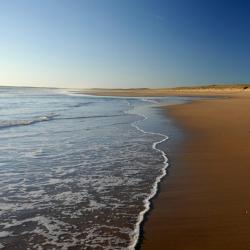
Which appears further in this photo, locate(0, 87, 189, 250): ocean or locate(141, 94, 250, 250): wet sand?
locate(0, 87, 189, 250): ocean

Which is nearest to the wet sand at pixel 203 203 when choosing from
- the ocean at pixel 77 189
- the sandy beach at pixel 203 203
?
the sandy beach at pixel 203 203

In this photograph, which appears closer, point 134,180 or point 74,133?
point 134,180

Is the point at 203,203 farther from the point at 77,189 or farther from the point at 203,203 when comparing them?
the point at 77,189

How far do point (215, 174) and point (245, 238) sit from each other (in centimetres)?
335

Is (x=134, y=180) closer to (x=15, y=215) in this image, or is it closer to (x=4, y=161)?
(x=15, y=215)

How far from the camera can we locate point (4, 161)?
9.41 metres

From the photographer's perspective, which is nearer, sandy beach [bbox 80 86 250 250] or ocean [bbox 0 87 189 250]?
sandy beach [bbox 80 86 250 250]

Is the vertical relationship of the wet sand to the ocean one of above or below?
above

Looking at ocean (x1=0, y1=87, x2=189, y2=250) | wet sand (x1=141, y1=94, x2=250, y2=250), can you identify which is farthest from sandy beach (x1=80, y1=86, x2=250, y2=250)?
ocean (x1=0, y1=87, x2=189, y2=250)

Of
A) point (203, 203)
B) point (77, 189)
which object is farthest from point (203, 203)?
point (77, 189)

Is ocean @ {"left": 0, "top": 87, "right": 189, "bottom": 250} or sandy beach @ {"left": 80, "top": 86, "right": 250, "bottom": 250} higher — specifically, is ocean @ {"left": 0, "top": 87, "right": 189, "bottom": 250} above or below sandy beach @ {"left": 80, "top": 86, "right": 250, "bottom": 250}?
below

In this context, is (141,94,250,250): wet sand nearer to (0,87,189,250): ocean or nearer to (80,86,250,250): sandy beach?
(80,86,250,250): sandy beach

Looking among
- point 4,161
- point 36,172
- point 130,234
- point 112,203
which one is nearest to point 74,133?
point 4,161

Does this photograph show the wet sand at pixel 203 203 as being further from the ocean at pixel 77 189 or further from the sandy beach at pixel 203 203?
the ocean at pixel 77 189
